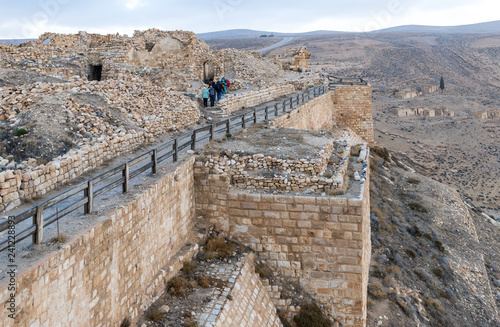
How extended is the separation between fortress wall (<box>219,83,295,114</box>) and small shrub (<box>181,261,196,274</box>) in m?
9.05

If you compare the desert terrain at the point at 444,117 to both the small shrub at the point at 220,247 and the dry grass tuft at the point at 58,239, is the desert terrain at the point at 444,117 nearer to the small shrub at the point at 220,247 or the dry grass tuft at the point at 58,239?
the small shrub at the point at 220,247

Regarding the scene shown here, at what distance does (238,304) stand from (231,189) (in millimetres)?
2356

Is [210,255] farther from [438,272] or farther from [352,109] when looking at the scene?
[352,109]

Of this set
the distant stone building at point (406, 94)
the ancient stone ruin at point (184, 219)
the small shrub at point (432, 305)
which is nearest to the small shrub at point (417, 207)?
the small shrub at point (432, 305)

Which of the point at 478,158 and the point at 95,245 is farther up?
the point at 95,245

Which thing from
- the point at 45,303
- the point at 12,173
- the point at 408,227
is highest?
the point at 12,173

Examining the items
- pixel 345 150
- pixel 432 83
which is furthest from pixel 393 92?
pixel 345 150

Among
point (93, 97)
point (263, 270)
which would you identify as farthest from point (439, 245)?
point (93, 97)

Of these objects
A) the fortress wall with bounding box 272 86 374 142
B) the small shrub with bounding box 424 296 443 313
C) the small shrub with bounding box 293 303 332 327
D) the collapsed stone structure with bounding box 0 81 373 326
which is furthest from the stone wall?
the fortress wall with bounding box 272 86 374 142

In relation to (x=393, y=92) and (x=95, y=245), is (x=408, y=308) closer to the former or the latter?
(x=95, y=245)

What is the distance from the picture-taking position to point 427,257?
48.9 ft

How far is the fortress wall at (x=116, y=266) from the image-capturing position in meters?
4.83

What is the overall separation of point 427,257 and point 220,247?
342 inches

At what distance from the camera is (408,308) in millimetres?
11133
